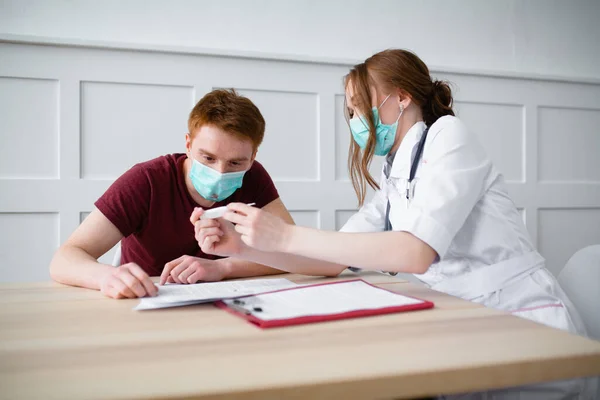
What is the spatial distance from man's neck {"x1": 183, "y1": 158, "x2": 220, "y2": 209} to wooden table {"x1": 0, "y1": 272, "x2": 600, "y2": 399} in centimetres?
78

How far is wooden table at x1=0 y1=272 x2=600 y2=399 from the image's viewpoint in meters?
0.57

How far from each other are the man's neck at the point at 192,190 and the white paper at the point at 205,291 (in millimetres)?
441

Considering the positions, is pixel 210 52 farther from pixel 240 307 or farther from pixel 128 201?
pixel 240 307

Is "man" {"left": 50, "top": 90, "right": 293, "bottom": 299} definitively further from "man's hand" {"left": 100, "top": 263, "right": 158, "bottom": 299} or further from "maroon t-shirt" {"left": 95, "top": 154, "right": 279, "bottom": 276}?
"man's hand" {"left": 100, "top": 263, "right": 158, "bottom": 299}

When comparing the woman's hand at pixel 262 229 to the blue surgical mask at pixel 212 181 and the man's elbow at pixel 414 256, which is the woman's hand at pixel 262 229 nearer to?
the man's elbow at pixel 414 256

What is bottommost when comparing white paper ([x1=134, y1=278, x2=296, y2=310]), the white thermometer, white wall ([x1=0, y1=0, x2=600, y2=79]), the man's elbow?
white paper ([x1=134, y1=278, x2=296, y2=310])

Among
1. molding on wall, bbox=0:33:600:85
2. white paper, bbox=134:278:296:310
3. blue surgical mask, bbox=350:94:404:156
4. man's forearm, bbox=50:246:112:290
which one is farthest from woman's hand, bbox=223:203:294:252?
molding on wall, bbox=0:33:600:85

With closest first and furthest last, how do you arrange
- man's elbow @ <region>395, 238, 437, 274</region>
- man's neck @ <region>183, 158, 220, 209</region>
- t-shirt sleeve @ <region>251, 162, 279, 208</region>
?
1. man's elbow @ <region>395, 238, 437, 274</region>
2. man's neck @ <region>183, 158, 220, 209</region>
3. t-shirt sleeve @ <region>251, 162, 279, 208</region>

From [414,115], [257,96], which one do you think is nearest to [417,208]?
[414,115]

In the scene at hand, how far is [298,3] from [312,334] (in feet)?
7.48

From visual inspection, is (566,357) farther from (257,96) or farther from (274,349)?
(257,96)

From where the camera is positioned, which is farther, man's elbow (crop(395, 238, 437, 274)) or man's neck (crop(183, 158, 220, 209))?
man's neck (crop(183, 158, 220, 209))

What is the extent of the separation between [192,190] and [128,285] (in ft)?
2.09

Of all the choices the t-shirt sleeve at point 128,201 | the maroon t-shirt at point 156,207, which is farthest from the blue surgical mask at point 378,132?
the t-shirt sleeve at point 128,201
